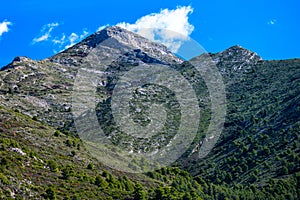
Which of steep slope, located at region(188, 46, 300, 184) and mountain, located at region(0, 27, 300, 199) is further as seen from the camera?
steep slope, located at region(188, 46, 300, 184)

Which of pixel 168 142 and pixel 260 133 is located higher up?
pixel 260 133

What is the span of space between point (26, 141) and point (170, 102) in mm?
102105

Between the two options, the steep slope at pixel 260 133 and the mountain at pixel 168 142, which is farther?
the steep slope at pixel 260 133

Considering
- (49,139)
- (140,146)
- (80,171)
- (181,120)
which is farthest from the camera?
(181,120)

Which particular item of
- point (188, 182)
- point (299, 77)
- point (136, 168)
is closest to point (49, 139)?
point (136, 168)

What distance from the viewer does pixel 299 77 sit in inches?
6230

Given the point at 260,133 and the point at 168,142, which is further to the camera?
the point at 168,142

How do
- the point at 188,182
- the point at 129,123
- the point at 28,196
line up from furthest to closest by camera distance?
1. the point at 129,123
2. the point at 188,182
3. the point at 28,196

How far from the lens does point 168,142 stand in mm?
137625

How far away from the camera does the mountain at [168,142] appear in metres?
66.1

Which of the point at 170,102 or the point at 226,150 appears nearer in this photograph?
the point at 226,150

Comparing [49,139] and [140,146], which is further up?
[140,146]

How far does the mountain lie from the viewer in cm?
6612

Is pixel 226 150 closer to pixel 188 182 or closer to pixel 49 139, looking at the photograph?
pixel 188 182
